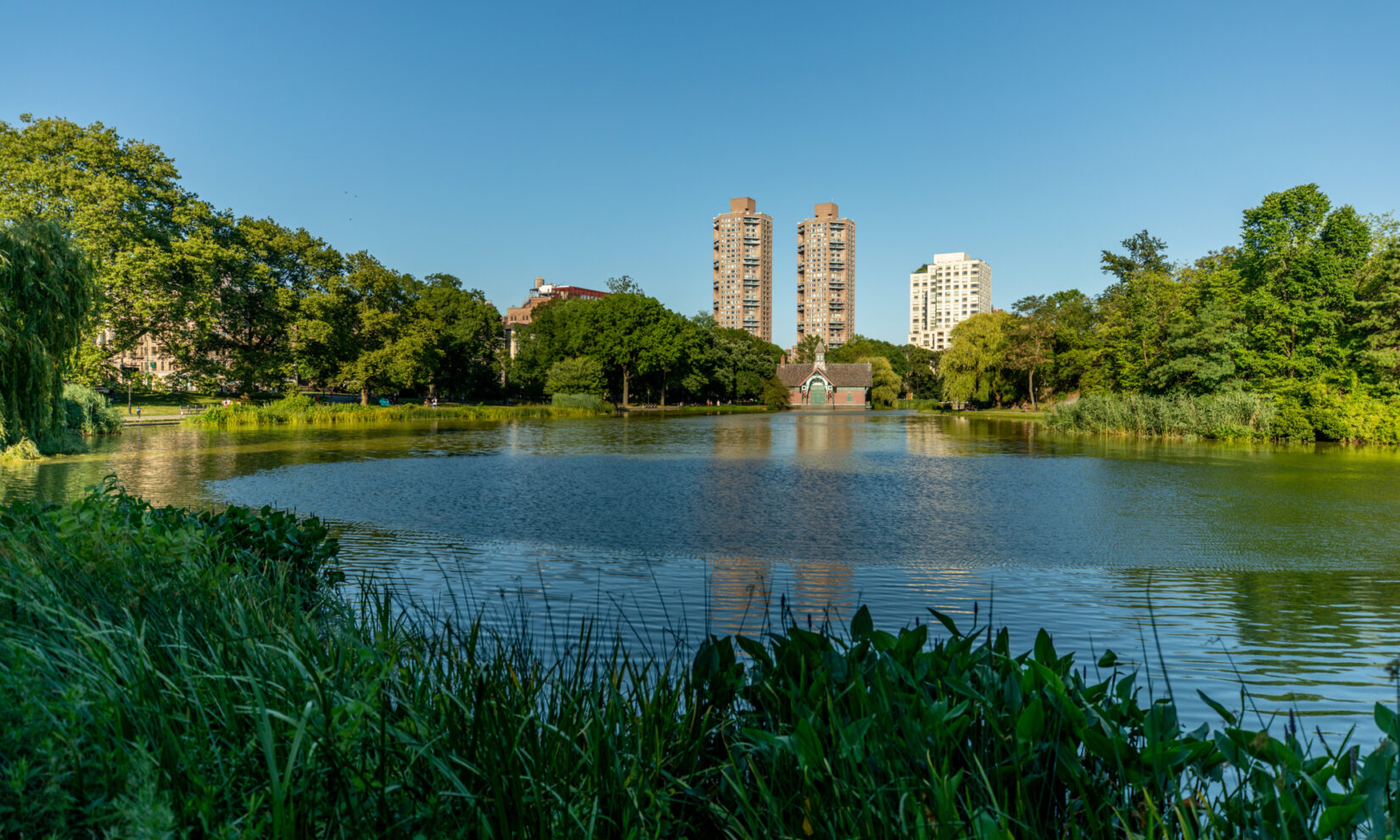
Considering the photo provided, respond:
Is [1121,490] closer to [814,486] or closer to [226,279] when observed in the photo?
[814,486]

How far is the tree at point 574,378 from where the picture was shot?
6544cm

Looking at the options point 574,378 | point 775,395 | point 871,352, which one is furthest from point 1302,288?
point 871,352

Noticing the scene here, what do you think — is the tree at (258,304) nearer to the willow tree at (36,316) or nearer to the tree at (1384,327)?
the willow tree at (36,316)

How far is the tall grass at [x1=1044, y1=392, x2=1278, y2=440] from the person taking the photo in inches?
1179

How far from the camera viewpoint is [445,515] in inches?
451

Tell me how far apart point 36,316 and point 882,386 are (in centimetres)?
8589

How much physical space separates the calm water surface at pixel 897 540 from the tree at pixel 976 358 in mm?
38338

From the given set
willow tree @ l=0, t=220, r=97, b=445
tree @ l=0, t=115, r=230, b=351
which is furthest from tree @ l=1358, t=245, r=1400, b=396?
tree @ l=0, t=115, r=230, b=351

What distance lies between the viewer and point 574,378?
65.6 metres

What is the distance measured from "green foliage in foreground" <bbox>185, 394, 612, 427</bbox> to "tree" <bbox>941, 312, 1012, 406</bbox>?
93.4ft

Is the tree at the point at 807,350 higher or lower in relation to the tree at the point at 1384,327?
higher

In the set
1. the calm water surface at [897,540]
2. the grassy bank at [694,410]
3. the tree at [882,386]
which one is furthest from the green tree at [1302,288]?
the tree at [882,386]

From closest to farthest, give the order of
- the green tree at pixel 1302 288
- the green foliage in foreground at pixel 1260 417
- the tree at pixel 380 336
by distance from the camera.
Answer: the green foliage in foreground at pixel 1260 417 → the green tree at pixel 1302 288 → the tree at pixel 380 336

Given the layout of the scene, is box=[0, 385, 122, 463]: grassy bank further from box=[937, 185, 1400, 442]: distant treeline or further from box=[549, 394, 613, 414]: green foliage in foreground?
box=[937, 185, 1400, 442]: distant treeline
